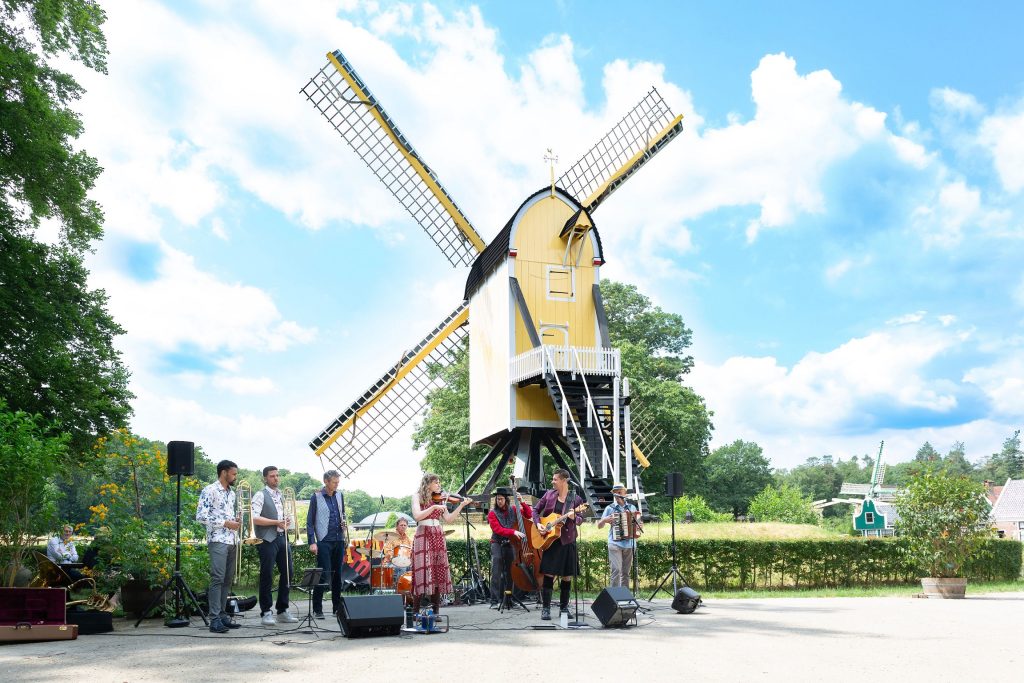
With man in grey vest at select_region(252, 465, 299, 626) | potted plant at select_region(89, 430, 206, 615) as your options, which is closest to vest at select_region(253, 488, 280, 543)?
man in grey vest at select_region(252, 465, 299, 626)

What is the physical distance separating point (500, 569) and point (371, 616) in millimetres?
4793

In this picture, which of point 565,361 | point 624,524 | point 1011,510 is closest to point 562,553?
point 624,524

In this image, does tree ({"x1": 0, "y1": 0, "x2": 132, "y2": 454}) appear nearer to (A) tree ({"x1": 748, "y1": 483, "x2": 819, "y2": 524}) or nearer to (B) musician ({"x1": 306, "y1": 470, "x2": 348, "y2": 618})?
(B) musician ({"x1": 306, "y1": 470, "x2": 348, "y2": 618})

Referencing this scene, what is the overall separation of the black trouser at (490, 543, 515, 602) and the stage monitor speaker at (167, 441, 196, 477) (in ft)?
15.1

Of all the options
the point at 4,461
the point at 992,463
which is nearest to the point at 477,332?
the point at 4,461

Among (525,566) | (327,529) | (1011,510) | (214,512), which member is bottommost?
(1011,510)

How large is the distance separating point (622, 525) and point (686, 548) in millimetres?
5267

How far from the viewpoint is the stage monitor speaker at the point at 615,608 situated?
915 centimetres

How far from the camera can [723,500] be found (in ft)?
178

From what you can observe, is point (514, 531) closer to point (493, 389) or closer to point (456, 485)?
point (493, 389)

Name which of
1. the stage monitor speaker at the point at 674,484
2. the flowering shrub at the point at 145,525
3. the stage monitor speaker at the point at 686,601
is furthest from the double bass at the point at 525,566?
the flowering shrub at the point at 145,525

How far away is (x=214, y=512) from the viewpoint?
9.34m

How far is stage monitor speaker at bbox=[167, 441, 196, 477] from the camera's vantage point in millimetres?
10031

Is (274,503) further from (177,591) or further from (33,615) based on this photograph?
(33,615)
